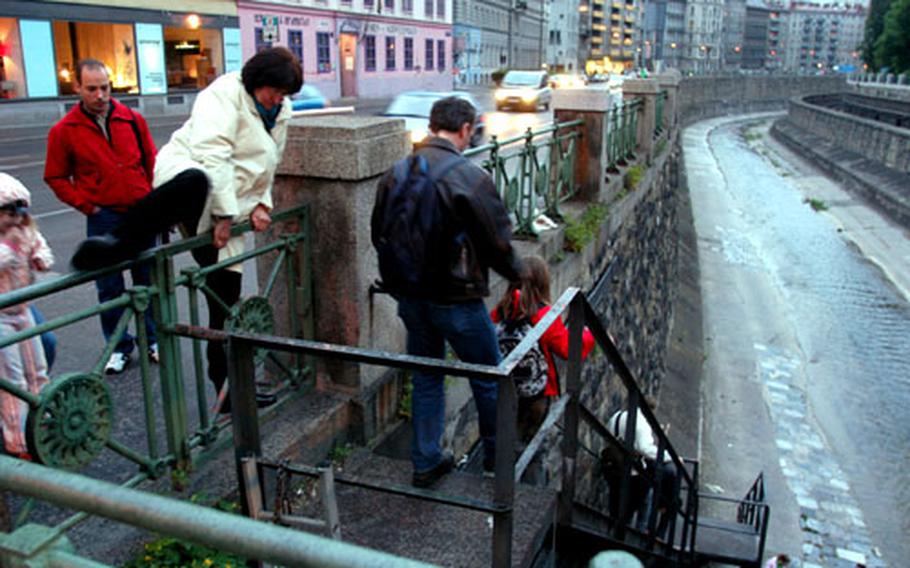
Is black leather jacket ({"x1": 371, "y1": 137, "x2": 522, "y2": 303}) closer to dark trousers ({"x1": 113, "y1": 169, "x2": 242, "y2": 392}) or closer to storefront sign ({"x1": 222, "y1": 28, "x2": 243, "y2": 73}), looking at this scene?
dark trousers ({"x1": 113, "y1": 169, "x2": 242, "y2": 392})

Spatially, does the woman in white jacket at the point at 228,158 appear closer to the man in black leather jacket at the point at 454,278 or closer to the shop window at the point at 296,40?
the man in black leather jacket at the point at 454,278

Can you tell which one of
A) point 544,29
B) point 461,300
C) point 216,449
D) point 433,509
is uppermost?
point 544,29

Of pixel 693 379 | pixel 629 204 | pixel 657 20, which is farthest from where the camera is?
pixel 657 20

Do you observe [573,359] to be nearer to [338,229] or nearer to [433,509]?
[433,509]

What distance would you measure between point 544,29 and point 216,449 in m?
108

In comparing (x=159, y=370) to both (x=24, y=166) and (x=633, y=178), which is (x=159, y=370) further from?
(x=24, y=166)

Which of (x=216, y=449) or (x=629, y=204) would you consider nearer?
(x=216, y=449)

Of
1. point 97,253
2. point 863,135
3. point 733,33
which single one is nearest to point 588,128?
point 97,253

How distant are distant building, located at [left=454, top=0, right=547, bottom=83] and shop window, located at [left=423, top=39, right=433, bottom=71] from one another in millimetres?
8557

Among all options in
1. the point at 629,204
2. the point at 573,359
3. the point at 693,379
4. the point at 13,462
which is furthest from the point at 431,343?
the point at 693,379

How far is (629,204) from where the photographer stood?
39.6 ft

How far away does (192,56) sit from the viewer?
1330 inches

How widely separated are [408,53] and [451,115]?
4946cm

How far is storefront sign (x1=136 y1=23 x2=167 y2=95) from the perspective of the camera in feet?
99.0
